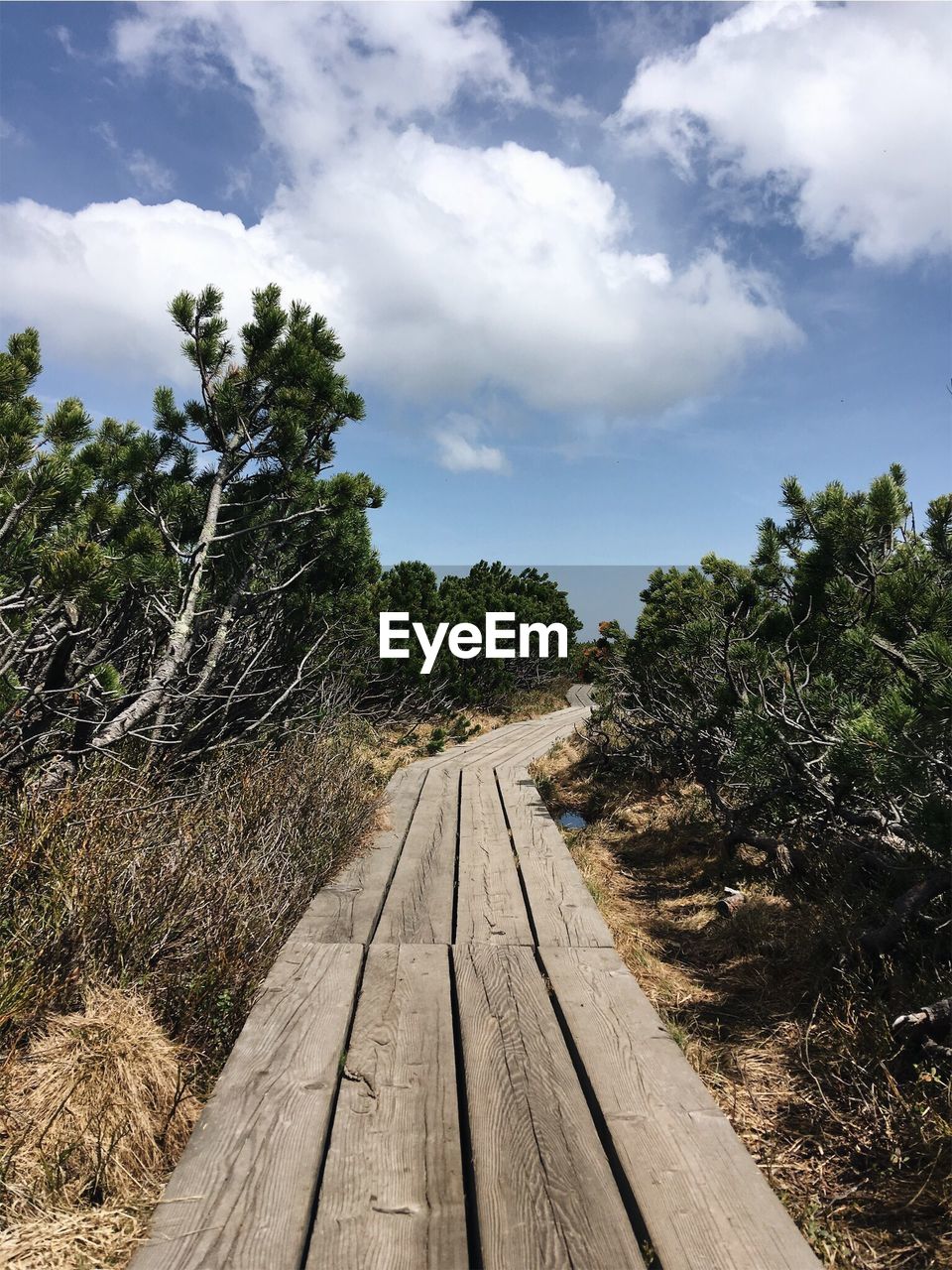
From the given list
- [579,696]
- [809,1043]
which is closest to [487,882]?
[809,1043]

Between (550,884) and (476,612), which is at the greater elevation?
(476,612)

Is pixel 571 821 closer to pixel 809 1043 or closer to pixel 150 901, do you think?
pixel 809 1043

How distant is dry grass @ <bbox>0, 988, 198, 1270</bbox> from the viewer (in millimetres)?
1517

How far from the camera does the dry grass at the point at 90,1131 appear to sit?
1.52 metres

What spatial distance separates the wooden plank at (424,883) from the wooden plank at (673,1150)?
0.96 metres

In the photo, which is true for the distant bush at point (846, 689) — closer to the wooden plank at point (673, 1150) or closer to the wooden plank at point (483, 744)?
the wooden plank at point (673, 1150)

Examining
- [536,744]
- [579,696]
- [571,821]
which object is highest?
[579,696]

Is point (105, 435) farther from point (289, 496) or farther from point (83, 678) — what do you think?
point (83, 678)

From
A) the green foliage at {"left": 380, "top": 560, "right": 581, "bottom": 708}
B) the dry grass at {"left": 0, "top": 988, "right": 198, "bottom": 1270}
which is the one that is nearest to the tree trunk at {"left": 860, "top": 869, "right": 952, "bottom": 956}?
the dry grass at {"left": 0, "top": 988, "right": 198, "bottom": 1270}

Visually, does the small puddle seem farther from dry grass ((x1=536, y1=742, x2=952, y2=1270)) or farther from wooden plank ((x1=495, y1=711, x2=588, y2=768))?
dry grass ((x1=536, y1=742, x2=952, y2=1270))

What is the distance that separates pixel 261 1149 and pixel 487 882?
2430 millimetres

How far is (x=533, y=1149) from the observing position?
174cm

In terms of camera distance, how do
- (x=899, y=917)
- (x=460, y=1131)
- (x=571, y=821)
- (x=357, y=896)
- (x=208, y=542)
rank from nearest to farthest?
1. (x=460, y=1131)
2. (x=899, y=917)
3. (x=357, y=896)
4. (x=208, y=542)
5. (x=571, y=821)

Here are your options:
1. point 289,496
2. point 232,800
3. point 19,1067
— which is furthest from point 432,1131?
point 289,496
